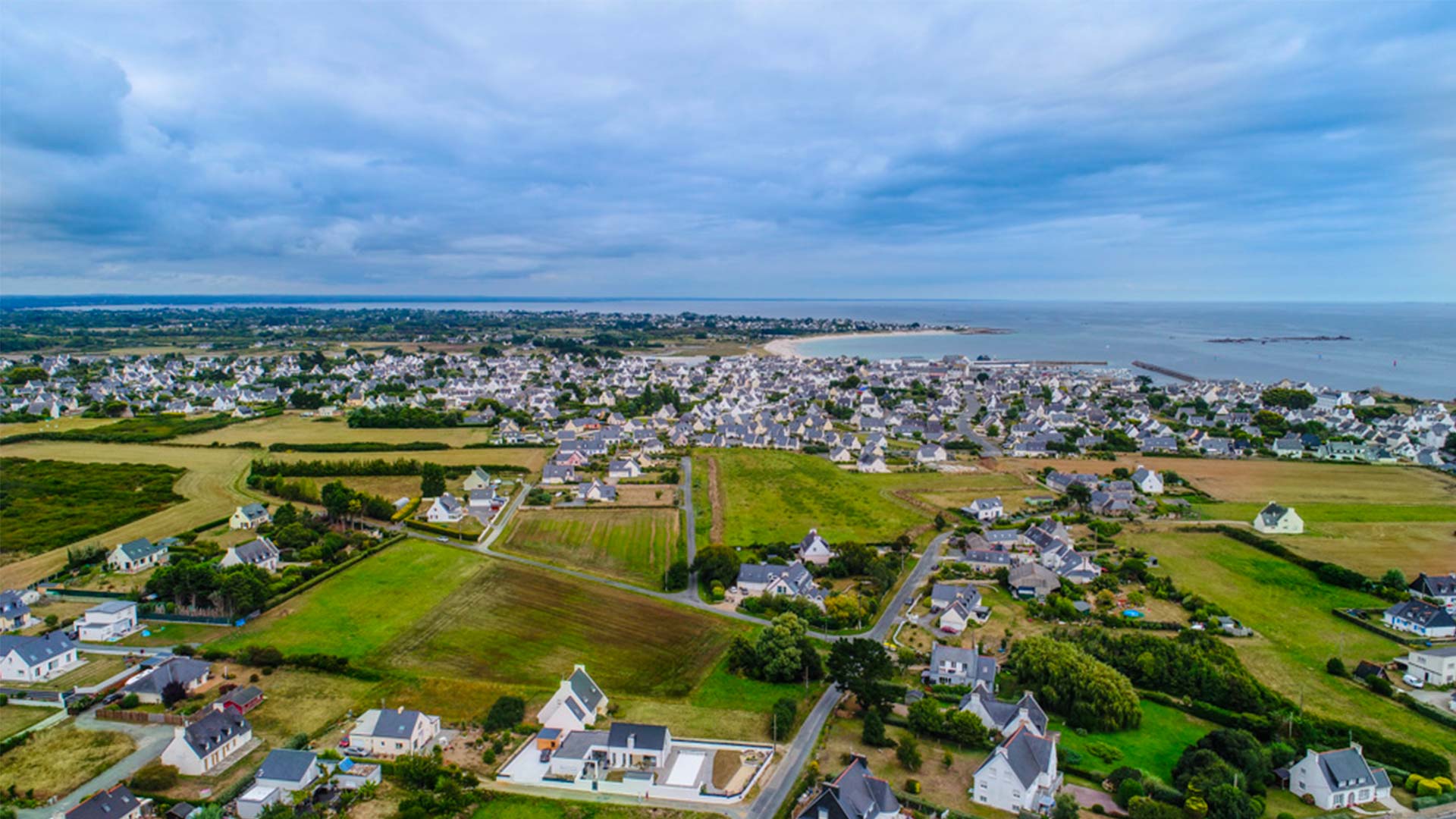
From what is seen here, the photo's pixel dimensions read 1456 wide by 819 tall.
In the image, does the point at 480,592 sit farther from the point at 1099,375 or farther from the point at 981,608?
the point at 1099,375

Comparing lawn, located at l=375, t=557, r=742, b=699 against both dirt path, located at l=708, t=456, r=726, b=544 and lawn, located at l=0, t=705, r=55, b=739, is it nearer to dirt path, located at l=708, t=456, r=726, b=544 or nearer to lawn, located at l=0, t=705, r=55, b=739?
dirt path, located at l=708, t=456, r=726, b=544

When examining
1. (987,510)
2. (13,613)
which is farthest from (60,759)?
(987,510)

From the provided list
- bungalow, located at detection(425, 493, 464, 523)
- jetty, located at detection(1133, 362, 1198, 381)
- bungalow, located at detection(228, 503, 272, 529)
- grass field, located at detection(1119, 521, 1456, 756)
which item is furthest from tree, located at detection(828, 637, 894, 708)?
jetty, located at detection(1133, 362, 1198, 381)

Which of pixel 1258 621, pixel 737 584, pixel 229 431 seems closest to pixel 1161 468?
pixel 1258 621

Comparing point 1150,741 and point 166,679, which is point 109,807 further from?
point 1150,741

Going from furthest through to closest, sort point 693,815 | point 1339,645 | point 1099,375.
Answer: point 1099,375 → point 1339,645 → point 693,815

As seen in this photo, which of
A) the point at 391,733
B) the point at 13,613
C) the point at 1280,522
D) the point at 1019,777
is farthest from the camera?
the point at 1280,522
